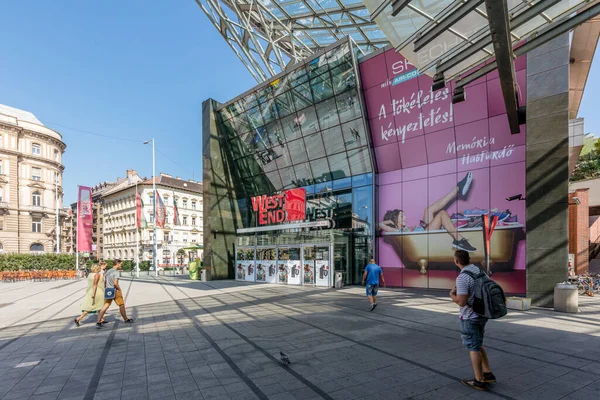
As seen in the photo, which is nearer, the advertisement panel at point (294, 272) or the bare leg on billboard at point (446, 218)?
the bare leg on billboard at point (446, 218)

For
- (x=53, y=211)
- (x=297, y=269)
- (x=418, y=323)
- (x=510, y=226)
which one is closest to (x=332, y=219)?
(x=297, y=269)

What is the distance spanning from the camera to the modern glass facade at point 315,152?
20.3m

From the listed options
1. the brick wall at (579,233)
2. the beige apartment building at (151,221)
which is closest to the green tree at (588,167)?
the brick wall at (579,233)

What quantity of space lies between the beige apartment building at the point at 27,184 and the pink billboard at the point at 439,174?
215ft

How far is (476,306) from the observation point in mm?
4719

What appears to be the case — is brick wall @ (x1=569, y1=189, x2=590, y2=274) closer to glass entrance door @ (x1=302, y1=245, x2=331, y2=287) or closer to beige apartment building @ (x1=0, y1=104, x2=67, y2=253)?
Result: glass entrance door @ (x1=302, y1=245, x2=331, y2=287)

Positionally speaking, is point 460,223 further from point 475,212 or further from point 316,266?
point 316,266

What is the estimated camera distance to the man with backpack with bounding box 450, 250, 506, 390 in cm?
462

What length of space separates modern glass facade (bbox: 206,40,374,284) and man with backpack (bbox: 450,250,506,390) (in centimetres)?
1475

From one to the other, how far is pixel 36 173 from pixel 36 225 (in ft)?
31.9

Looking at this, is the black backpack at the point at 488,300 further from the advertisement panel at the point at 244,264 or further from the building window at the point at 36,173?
the building window at the point at 36,173

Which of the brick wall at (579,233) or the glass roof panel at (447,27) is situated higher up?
the glass roof panel at (447,27)

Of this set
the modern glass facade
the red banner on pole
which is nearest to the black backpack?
the modern glass facade

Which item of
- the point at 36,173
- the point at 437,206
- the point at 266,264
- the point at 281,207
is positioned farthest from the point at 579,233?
the point at 36,173
